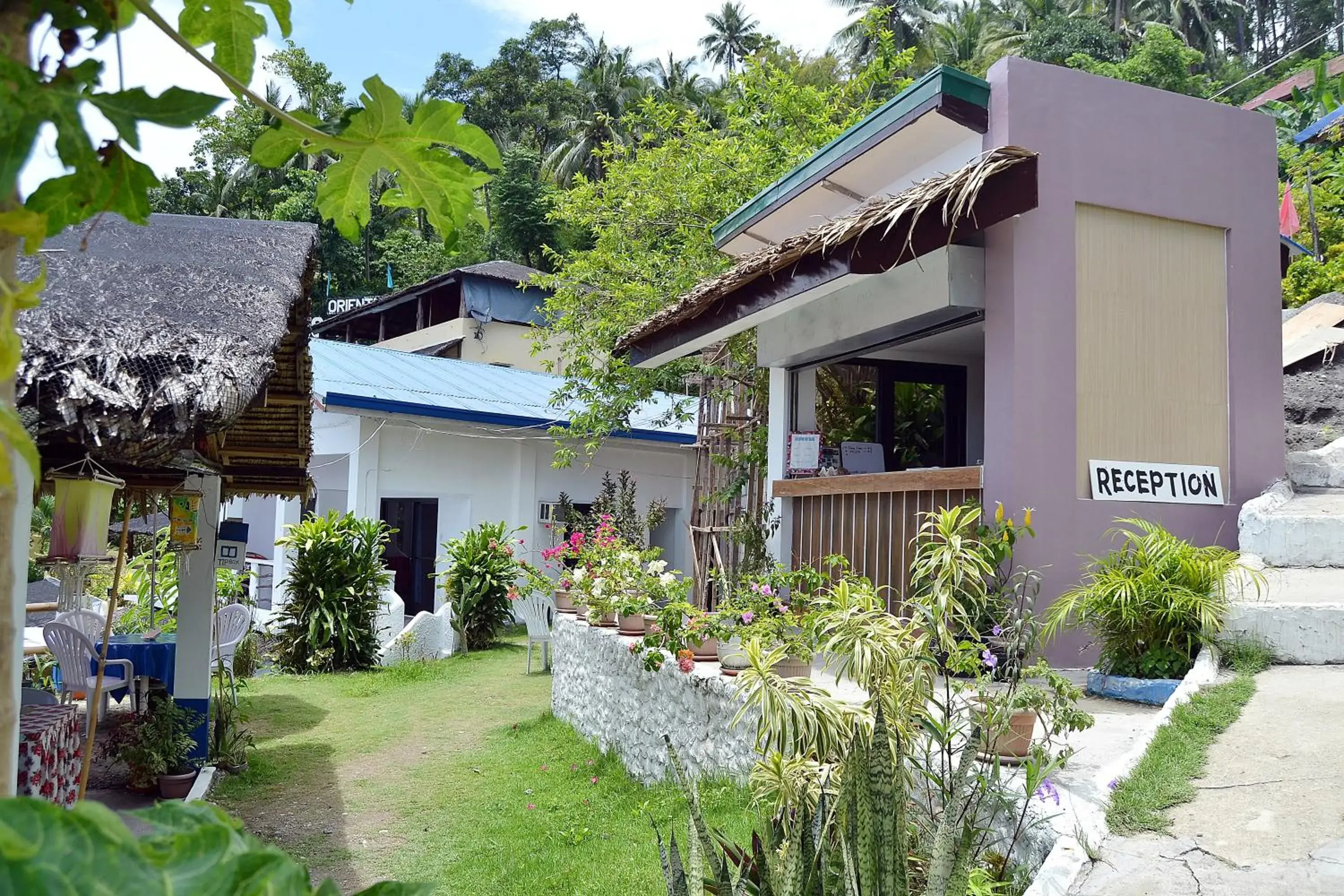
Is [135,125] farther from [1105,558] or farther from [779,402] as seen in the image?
[779,402]

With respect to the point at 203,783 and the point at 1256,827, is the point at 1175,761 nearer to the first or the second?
the point at 1256,827

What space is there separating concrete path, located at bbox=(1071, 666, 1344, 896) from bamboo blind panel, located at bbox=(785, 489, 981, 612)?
95.0 inches

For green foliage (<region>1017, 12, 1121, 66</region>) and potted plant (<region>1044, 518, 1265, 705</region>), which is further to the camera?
green foliage (<region>1017, 12, 1121, 66</region>)

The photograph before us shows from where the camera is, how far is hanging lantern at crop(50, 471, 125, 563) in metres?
4.16

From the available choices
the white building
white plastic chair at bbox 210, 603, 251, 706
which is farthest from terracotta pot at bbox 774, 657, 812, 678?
the white building

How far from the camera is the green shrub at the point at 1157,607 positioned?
5.82 metres

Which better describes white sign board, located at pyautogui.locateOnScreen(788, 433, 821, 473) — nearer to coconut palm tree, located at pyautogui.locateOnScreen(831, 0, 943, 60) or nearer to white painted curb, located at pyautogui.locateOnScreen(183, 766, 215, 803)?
white painted curb, located at pyautogui.locateOnScreen(183, 766, 215, 803)

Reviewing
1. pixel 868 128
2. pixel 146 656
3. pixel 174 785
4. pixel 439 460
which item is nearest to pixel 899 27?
pixel 439 460

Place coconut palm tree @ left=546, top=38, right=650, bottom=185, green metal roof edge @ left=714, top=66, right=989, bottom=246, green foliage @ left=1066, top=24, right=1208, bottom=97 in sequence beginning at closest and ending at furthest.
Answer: green metal roof edge @ left=714, top=66, right=989, bottom=246, green foliage @ left=1066, top=24, right=1208, bottom=97, coconut palm tree @ left=546, top=38, right=650, bottom=185

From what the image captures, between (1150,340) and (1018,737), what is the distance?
3901 millimetres

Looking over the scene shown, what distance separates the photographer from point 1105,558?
652 centimetres

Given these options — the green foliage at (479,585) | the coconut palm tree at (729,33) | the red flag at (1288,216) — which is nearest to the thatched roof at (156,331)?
the green foliage at (479,585)

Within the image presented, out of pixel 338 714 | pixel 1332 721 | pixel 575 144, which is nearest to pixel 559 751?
pixel 338 714

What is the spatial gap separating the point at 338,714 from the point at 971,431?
6.68 meters
